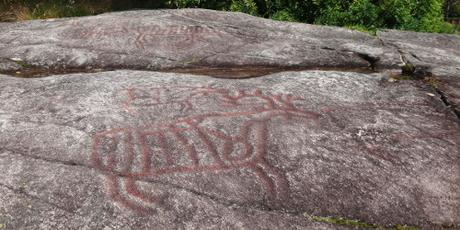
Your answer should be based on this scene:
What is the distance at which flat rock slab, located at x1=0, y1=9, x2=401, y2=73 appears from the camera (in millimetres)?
4676

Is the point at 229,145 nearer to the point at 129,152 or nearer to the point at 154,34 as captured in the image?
the point at 129,152

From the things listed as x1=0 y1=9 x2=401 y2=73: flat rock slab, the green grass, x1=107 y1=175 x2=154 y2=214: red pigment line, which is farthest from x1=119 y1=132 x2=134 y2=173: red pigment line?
x1=0 y1=9 x2=401 y2=73: flat rock slab

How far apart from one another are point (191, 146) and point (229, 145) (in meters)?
0.24

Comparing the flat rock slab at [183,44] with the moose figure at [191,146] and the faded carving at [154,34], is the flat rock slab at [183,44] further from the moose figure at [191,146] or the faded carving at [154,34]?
the moose figure at [191,146]

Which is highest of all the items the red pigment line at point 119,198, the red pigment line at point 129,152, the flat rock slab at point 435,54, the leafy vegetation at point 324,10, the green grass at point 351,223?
the flat rock slab at point 435,54

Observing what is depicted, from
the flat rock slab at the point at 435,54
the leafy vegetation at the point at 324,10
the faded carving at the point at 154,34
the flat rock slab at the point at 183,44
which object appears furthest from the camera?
the leafy vegetation at the point at 324,10

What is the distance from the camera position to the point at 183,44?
5070 millimetres

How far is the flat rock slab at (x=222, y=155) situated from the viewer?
7.64ft

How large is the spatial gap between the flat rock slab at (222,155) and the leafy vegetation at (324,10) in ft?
13.4

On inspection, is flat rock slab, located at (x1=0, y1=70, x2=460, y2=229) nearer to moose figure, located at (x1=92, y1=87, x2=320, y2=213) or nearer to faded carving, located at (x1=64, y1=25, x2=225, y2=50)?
moose figure, located at (x1=92, y1=87, x2=320, y2=213)

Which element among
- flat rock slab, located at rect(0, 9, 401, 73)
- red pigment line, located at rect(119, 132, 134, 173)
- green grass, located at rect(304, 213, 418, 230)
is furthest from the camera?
flat rock slab, located at rect(0, 9, 401, 73)

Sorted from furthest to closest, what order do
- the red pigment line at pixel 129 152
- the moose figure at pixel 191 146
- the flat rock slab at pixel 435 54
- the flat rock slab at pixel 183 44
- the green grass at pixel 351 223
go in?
the flat rock slab at pixel 183 44 < the flat rock slab at pixel 435 54 < the red pigment line at pixel 129 152 < the moose figure at pixel 191 146 < the green grass at pixel 351 223

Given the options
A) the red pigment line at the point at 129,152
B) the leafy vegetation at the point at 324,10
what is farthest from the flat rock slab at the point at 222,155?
the leafy vegetation at the point at 324,10

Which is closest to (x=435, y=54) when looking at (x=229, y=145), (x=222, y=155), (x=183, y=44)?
(x=183, y=44)
